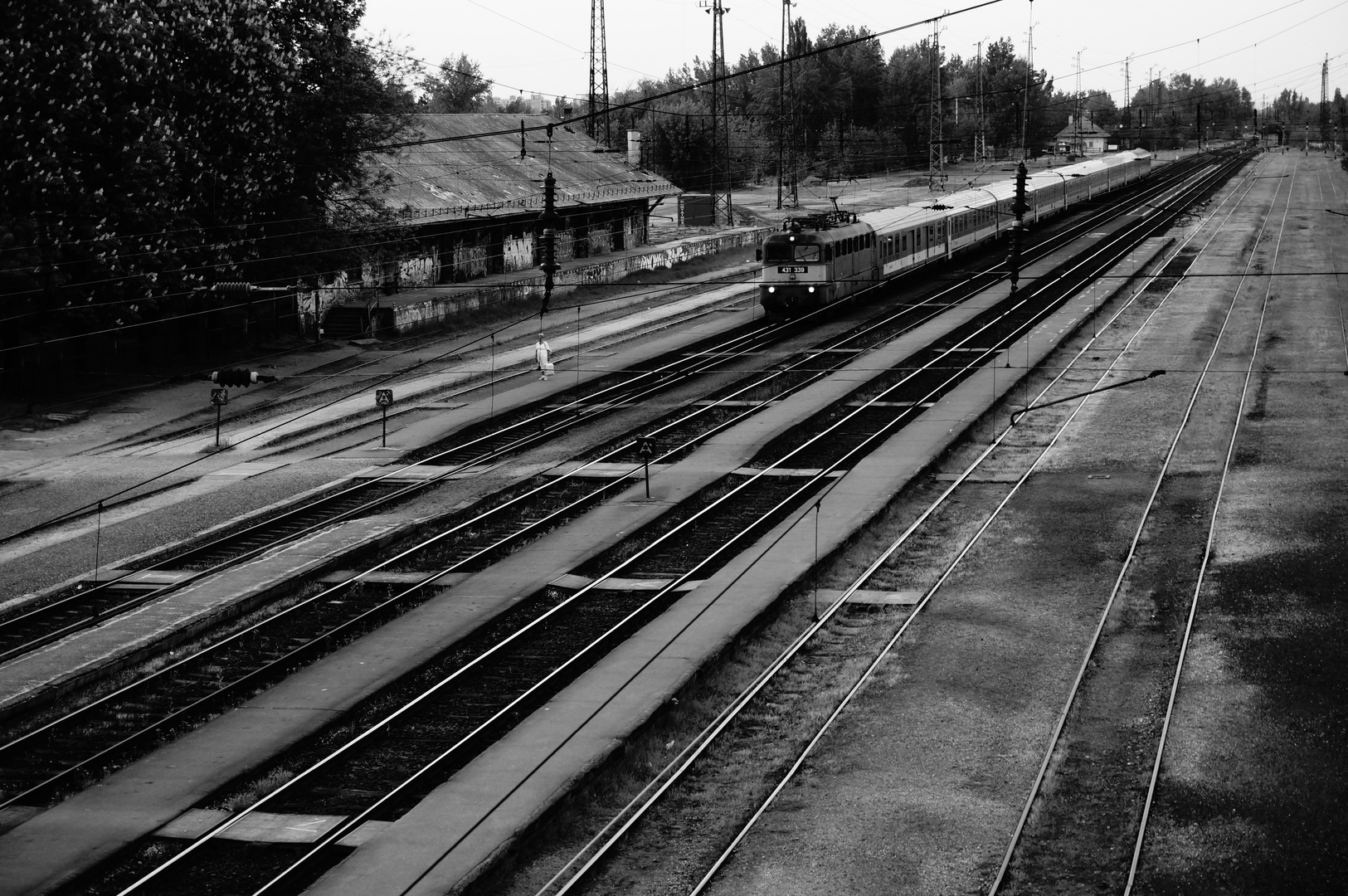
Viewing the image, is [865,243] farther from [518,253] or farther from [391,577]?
[391,577]

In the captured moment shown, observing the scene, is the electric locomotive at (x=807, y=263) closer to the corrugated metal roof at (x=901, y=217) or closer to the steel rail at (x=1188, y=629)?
the corrugated metal roof at (x=901, y=217)

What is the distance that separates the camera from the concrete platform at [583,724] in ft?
43.0

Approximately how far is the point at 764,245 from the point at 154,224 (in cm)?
2044

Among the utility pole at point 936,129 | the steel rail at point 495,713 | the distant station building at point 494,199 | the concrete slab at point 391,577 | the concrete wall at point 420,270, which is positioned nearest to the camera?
the steel rail at point 495,713

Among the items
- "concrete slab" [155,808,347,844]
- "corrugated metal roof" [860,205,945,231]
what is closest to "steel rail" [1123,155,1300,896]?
"concrete slab" [155,808,347,844]

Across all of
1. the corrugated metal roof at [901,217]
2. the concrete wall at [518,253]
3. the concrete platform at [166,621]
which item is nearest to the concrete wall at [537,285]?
the concrete wall at [518,253]

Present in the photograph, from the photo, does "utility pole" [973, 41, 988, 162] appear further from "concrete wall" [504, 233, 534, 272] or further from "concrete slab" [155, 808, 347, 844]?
"concrete slab" [155, 808, 347, 844]

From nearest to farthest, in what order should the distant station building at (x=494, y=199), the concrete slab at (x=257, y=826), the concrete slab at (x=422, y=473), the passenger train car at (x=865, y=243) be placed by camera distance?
the concrete slab at (x=257, y=826), the concrete slab at (x=422, y=473), the passenger train car at (x=865, y=243), the distant station building at (x=494, y=199)

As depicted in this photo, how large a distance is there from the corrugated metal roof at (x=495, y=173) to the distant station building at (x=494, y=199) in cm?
7

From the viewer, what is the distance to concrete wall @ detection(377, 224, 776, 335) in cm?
5078

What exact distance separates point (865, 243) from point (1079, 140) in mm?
121386

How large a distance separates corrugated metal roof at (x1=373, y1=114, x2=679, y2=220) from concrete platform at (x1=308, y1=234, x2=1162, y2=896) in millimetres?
29044

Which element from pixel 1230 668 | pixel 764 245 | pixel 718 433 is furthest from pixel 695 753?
pixel 764 245

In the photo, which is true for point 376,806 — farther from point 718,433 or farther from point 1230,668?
point 718,433
